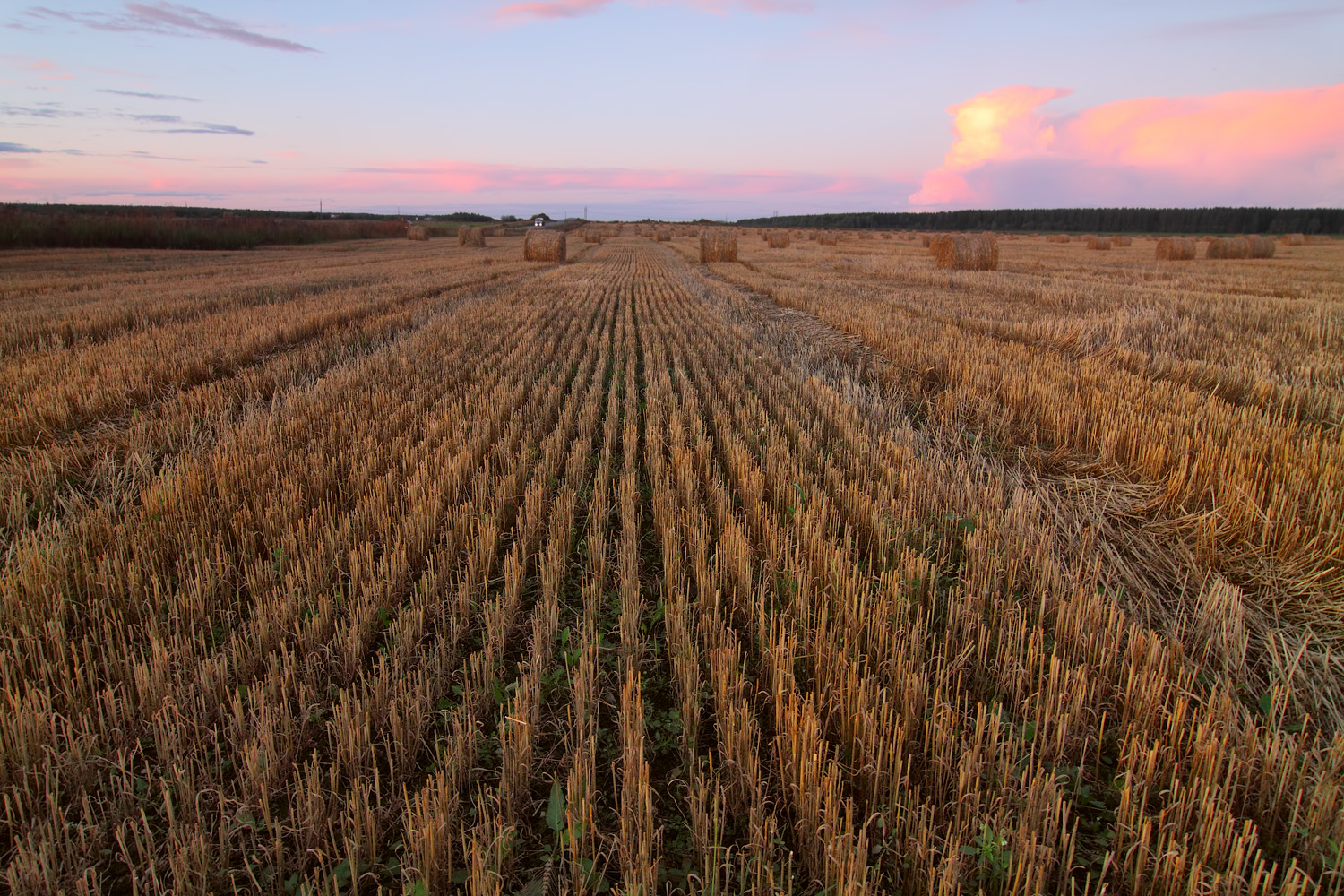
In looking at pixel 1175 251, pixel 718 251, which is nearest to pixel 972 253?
pixel 718 251

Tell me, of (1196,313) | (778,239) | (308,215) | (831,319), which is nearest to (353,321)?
(831,319)

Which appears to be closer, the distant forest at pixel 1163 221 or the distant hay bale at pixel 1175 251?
the distant hay bale at pixel 1175 251

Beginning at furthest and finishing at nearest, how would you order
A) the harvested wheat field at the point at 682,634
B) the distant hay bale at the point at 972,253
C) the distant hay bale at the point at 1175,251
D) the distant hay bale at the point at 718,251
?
the distant hay bale at the point at 718,251
the distant hay bale at the point at 1175,251
the distant hay bale at the point at 972,253
the harvested wheat field at the point at 682,634

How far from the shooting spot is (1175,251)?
28.0 meters

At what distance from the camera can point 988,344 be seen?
863 centimetres

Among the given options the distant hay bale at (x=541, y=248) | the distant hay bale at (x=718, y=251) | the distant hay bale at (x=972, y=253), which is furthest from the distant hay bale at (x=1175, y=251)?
the distant hay bale at (x=541, y=248)

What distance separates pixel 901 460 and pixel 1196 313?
28.5ft

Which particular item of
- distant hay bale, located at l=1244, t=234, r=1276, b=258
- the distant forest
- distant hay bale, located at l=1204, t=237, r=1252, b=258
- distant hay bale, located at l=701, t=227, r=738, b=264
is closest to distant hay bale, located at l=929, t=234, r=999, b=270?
distant hay bale, located at l=701, t=227, r=738, b=264

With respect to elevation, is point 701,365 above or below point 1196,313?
below

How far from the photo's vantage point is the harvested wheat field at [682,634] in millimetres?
1969

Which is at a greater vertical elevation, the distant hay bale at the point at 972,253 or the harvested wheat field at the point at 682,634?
the distant hay bale at the point at 972,253

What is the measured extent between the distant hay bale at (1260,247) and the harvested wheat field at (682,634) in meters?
30.7

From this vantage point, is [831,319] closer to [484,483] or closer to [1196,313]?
[1196,313]

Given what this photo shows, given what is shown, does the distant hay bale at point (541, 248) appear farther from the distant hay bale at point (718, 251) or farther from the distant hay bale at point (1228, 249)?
the distant hay bale at point (1228, 249)
